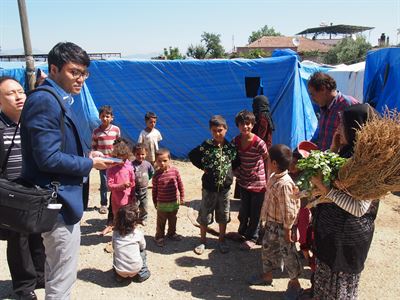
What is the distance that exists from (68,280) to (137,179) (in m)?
2.16

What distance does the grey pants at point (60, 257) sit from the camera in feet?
6.92

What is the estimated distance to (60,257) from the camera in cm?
216

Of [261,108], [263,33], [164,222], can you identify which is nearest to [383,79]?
[261,108]

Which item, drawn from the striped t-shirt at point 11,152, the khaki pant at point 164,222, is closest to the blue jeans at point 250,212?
the khaki pant at point 164,222

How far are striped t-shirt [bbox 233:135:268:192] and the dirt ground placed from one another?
31.7 inches

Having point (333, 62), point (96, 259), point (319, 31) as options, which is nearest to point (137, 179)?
point (96, 259)

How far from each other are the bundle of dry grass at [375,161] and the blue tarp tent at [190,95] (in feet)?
17.3

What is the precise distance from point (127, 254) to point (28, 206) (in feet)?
5.23

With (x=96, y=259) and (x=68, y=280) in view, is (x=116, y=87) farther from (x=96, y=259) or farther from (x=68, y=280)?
(x=68, y=280)

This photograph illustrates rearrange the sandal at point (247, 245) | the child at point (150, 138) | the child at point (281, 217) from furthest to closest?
the child at point (150, 138), the sandal at point (247, 245), the child at point (281, 217)

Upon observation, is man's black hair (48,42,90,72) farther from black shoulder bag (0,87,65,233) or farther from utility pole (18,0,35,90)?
utility pole (18,0,35,90)

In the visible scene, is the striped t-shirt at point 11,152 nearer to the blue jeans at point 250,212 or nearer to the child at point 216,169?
the child at point 216,169

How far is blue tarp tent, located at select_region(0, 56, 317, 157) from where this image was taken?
293 inches

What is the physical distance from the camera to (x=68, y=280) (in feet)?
7.36
